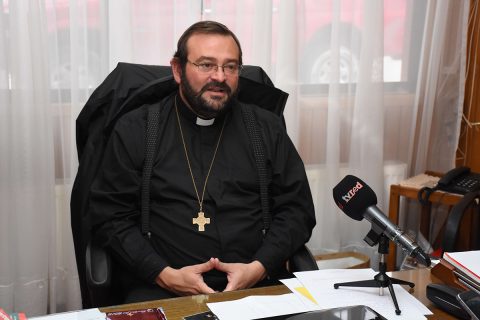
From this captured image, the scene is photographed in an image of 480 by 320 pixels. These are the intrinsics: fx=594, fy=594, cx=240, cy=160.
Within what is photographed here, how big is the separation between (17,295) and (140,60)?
4.13 ft

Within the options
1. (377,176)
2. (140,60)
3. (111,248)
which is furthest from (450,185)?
(111,248)

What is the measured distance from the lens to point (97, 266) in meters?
1.85

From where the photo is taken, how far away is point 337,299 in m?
1.52

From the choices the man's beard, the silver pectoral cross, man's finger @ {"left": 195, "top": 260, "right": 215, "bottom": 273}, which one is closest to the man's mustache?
the man's beard

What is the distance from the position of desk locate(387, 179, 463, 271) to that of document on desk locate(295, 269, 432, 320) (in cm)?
→ 137

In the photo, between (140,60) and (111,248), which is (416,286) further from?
(140,60)

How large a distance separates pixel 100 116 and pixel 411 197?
70.5 inches

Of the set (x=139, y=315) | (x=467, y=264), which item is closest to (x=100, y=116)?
(x=139, y=315)

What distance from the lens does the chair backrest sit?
2.16 m

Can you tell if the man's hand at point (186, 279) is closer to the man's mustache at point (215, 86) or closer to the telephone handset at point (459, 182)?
the man's mustache at point (215, 86)

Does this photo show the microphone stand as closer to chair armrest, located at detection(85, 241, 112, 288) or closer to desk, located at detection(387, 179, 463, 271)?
chair armrest, located at detection(85, 241, 112, 288)

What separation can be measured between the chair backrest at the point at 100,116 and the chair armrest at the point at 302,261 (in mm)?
721

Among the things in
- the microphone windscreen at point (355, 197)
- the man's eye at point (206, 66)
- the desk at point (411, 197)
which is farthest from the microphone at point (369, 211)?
the desk at point (411, 197)

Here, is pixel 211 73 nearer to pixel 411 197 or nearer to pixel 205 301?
pixel 205 301
